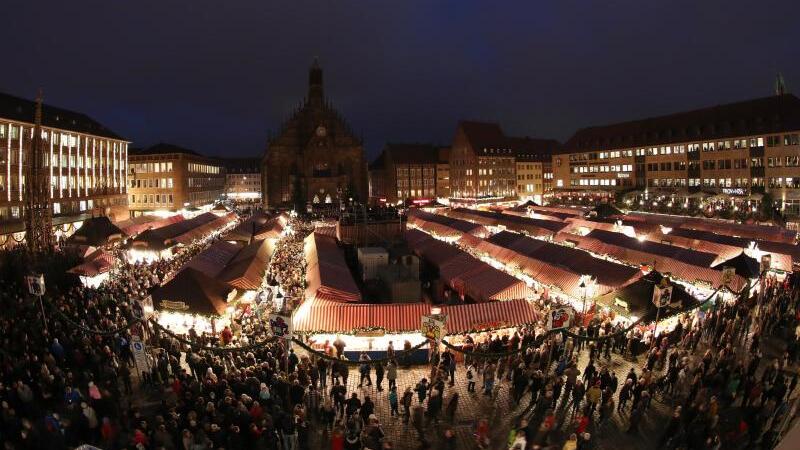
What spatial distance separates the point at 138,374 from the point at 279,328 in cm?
518

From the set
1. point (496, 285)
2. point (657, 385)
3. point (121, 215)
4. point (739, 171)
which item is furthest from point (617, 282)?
point (121, 215)

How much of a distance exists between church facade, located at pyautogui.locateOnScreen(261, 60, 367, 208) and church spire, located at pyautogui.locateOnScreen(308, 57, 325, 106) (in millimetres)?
3465

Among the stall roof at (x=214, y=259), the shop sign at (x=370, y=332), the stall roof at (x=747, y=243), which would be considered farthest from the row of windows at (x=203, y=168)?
the shop sign at (x=370, y=332)

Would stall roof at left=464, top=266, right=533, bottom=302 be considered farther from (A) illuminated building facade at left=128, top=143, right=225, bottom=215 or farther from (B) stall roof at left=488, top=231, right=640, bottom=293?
(A) illuminated building facade at left=128, top=143, right=225, bottom=215

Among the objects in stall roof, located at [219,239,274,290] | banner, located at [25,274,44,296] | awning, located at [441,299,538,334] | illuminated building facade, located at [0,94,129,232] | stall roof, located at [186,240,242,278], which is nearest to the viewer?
banner, located at [25,274,44,296]

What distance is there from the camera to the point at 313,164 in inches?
2719

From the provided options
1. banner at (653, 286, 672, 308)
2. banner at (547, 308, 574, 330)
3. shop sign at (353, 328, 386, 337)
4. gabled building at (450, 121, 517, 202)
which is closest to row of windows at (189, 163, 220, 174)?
gabled building at (450, 121, 517, 202)

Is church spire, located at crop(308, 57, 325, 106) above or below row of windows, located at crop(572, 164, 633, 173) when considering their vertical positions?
above

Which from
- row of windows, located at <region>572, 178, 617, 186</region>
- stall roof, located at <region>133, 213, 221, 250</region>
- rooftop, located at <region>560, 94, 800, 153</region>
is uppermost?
rooftop, located at <region>560, 94, 800, 153</region>

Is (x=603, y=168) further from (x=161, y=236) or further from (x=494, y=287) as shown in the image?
(x=161, y=236)

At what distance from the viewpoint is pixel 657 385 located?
11820 mm

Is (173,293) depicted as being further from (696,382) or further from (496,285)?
(696,382)

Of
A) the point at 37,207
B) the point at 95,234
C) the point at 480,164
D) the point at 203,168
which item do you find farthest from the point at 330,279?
the point at 203,168

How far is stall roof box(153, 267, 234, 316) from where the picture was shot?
51.0 ft
